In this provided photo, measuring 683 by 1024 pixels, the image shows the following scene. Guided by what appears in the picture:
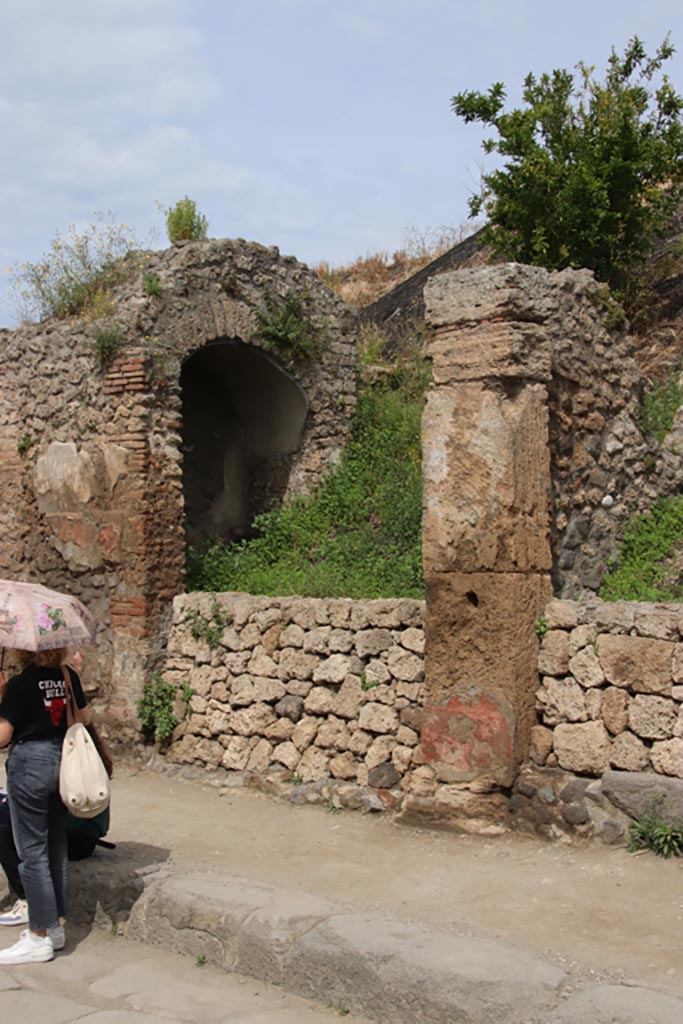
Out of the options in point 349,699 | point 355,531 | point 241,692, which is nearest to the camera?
point 349,699

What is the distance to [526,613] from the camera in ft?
19.1

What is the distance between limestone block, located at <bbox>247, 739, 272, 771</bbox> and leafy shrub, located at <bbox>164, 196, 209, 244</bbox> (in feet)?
15.4

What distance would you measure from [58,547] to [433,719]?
4.19m

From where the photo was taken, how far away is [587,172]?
9898 mm

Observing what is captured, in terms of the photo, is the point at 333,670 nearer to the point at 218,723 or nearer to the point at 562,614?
the point at 218,723

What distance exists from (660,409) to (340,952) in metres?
5.15

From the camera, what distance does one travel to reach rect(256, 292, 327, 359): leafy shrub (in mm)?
9406

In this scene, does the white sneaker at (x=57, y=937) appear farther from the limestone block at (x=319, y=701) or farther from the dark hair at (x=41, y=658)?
the limestone block at (x=319, y=701)

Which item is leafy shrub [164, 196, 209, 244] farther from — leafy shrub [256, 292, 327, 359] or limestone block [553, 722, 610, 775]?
limestone block [553, 722, 610, 775]

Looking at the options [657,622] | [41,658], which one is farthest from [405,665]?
[41,658]

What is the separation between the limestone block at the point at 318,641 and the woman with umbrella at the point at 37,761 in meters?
2.77

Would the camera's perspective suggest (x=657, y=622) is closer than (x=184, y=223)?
Yes

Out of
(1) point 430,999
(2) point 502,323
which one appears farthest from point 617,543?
(1) point 430,999

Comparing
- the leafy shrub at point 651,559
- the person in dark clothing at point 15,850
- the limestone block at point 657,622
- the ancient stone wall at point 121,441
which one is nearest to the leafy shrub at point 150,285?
the ancient stone wall at point 121,441
